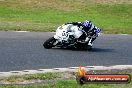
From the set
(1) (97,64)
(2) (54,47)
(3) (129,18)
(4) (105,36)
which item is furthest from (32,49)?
(3) (129,18)

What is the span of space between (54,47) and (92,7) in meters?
18.6

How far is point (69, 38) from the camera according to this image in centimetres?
1503

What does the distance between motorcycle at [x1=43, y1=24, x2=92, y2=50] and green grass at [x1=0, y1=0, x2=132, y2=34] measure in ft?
31.9

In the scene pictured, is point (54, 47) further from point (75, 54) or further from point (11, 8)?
point (11, 8)

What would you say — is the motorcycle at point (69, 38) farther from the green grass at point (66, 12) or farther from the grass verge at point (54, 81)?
the green grass at point (66, 12)

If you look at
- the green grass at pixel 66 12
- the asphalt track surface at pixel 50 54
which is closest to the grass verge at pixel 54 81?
the asphalt track surface at pixel 50 54

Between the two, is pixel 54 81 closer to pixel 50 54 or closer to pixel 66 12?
pixel 50 54

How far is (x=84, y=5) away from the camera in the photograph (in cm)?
3422

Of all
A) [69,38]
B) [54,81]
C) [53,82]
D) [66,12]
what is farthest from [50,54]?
[66,12]

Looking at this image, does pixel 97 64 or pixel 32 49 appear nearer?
pixel 97 64

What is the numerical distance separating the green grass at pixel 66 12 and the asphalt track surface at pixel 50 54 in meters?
7.62

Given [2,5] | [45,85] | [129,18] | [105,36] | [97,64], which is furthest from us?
[2,5]

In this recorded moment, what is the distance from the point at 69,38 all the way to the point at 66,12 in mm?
16198

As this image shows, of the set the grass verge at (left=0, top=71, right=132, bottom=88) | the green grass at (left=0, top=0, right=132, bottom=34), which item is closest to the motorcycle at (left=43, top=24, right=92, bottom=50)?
the grass verge at (left=0, top=71, right=132, bottom=88)
